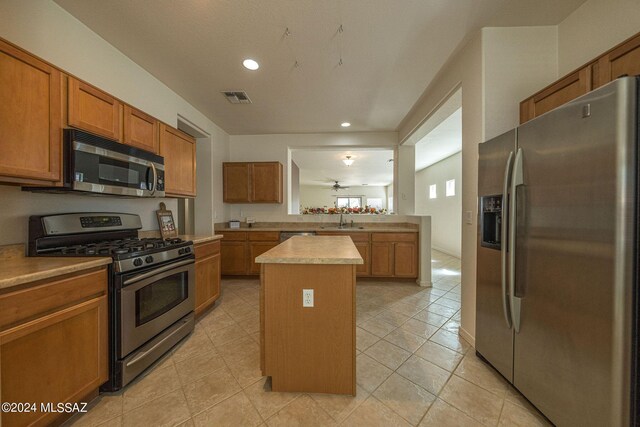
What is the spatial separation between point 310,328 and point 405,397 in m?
0.76

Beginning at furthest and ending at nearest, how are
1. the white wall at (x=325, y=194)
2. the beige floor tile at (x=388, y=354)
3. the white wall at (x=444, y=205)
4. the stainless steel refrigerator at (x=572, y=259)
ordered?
the white wall at (x=325, y=194)
the white wall at (x=444, y=205)
the beige floor tile at (x=388, y=354)
the stainless steel refrigerator at (x=572, y=259)

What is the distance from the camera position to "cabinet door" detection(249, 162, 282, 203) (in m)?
4.17

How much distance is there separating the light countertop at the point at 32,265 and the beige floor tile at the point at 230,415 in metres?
1.10

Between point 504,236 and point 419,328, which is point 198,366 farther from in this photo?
point 504,236

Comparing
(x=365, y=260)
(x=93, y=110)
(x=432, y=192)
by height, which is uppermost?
(x=93, y=110)

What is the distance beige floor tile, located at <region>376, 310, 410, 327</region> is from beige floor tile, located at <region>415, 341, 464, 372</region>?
0.42 meters

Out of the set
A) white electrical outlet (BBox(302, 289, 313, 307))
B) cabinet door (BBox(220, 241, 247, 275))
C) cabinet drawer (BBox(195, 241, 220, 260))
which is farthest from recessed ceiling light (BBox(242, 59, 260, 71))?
cabinet door (BBox(220, 241, 247, 275))

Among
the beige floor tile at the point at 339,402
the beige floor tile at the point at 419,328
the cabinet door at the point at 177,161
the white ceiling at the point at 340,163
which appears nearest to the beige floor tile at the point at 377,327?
the beige floor tile at the point at 419,328

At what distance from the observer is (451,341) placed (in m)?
2.09

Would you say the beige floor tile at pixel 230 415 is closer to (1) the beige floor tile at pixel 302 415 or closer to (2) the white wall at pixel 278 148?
(1) the beige floor tile at pixel 302 415

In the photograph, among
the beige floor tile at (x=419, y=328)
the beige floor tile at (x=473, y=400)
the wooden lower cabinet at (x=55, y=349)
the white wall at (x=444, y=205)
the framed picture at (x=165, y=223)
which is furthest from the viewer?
the white wall at (x=444, y=205)

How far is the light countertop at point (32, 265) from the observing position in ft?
3.43

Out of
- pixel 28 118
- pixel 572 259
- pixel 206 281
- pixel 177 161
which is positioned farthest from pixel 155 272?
pixel 572 259

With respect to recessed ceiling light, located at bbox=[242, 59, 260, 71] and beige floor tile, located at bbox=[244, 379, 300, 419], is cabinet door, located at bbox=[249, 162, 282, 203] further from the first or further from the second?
beige floor tile, located at bbox=[244, 379, 300, 419]
